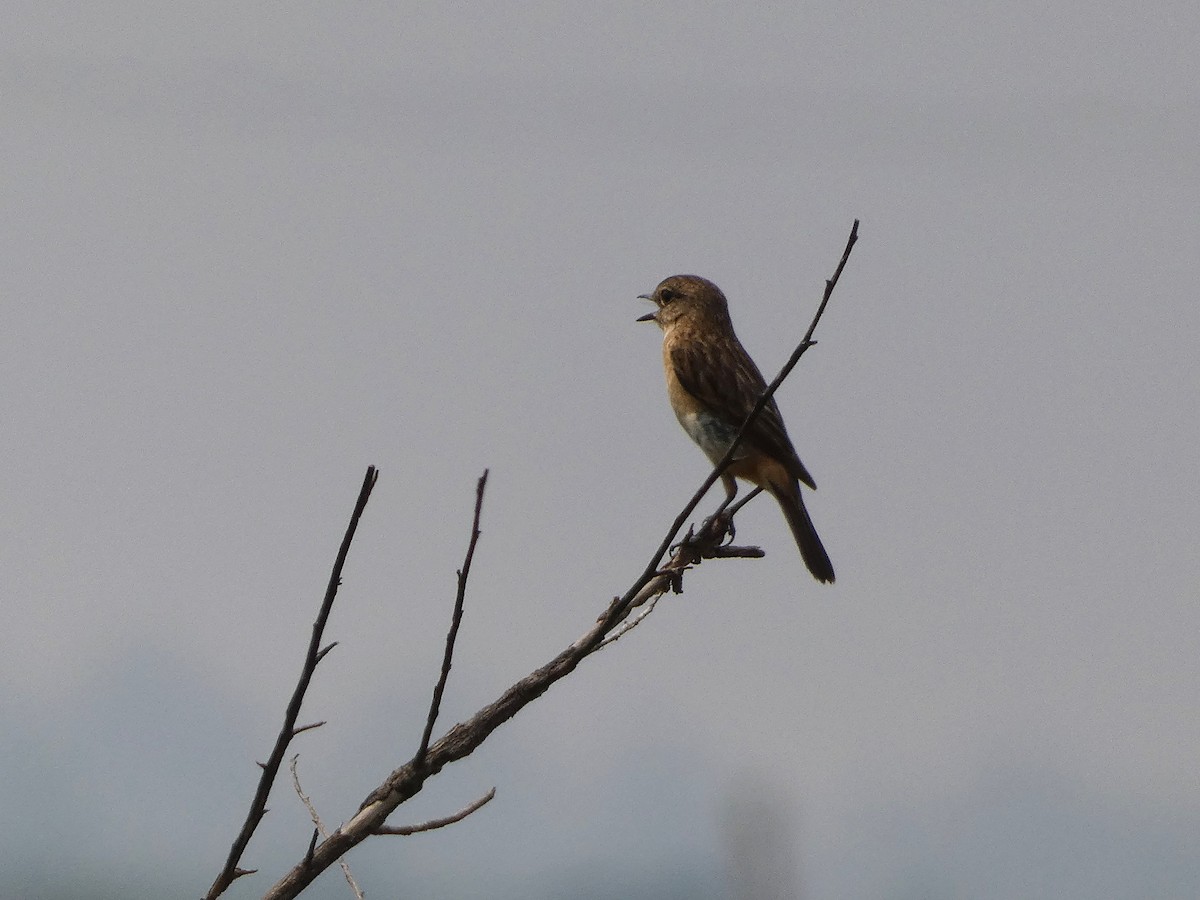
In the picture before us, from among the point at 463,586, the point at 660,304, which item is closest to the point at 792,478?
the point at 660,304

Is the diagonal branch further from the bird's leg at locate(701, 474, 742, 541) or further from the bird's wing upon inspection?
the bird's wing

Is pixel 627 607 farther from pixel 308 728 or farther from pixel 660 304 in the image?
pixel 660 304

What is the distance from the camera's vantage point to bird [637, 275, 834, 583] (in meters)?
7.37

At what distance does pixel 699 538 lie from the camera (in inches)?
190

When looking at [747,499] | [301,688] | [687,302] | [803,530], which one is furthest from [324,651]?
[687,302]

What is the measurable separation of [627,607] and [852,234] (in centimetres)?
96

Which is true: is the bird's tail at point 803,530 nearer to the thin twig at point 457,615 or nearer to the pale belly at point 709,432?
the pale belly at point 709,432

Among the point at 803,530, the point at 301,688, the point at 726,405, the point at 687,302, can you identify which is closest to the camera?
the point at 301,688

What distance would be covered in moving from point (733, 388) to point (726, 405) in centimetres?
14

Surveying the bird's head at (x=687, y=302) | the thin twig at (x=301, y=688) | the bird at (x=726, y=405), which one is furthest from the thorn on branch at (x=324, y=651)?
the bird's head at (x=687, y=302)

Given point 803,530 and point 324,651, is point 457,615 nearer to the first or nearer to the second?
Answer: point 324,651

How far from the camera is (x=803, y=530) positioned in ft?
24.4

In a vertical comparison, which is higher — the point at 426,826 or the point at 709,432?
the point at 709,432

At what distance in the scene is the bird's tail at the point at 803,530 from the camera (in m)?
7.33
